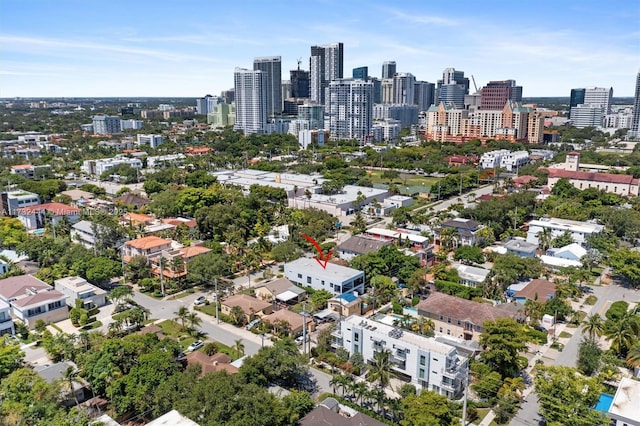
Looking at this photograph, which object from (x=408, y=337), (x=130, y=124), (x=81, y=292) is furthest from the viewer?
(x=130, y=124)

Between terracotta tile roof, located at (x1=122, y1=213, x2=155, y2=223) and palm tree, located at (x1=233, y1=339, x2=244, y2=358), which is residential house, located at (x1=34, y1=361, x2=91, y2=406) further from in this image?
terracotta tile roof, located at (x1=122, y1=213, x2=155, y2=223)

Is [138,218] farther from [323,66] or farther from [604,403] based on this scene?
[323,66]

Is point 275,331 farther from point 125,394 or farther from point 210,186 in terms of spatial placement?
point 210,186

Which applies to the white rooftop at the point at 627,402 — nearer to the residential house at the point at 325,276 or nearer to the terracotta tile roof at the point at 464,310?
the terracotta tile roof at the point at 464,310

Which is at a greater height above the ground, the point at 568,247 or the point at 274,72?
the point at 274,72

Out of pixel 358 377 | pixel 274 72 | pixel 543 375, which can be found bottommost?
pixel 358 377

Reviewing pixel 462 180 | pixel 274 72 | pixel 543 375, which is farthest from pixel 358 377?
pixel 274 72

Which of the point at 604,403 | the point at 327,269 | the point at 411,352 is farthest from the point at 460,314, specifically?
the point at 327,269
